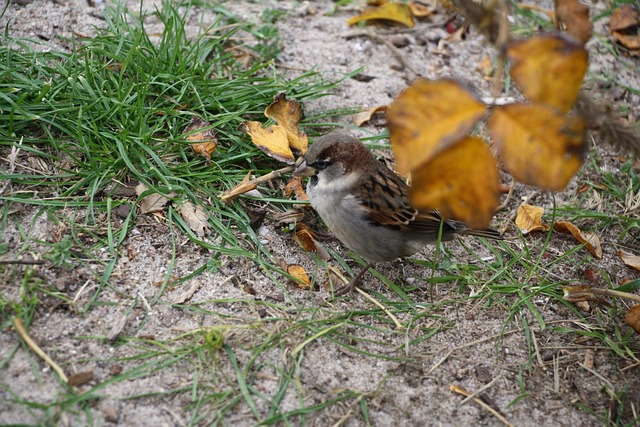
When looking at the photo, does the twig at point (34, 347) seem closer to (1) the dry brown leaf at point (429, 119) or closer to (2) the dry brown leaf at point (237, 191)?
(2) the dry brown leaf at point (237, 191)

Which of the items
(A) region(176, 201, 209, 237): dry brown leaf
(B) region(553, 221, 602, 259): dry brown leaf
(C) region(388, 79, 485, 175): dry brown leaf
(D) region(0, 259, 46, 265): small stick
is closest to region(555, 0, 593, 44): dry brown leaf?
(C) region(388, 79, 485, 175): dry brown leaf

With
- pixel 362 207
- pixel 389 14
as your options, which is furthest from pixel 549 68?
pixel 389 14

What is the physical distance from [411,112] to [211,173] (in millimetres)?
1974

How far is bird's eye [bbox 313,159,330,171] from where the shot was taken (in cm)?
350

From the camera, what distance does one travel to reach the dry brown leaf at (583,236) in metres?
3.74

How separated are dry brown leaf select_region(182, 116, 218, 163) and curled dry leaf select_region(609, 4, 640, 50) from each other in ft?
11.0

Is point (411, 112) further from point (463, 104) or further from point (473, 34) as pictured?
point (473, 34)

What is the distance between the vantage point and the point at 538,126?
1868 mm

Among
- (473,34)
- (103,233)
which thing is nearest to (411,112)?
(103,233)

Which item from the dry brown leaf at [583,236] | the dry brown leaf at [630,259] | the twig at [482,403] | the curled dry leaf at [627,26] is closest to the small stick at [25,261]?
the twig at [482,403]

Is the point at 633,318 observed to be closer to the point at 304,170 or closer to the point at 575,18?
the point at 575,18

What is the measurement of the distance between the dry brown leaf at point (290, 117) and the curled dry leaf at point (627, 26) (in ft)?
9.17

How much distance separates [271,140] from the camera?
12.3 feet

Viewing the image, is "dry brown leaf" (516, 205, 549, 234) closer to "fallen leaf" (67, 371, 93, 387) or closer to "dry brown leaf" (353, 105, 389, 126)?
"dry brown leaf" (353, 105, 389, 126)
